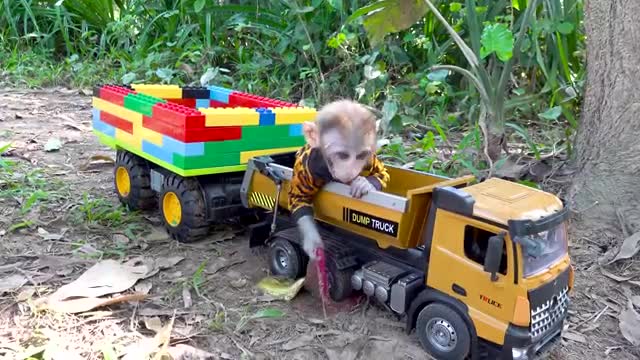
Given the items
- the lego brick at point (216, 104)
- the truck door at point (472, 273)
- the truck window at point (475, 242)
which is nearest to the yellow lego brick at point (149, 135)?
the lego brick at point (216, 104)

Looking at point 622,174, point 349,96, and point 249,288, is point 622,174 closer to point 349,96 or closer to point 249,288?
point 249,288

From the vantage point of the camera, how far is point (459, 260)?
2.34 meters

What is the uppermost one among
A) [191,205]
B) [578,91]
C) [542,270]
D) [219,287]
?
[578,91]

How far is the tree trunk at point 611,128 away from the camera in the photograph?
3.08 m

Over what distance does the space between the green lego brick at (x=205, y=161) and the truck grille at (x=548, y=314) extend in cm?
160

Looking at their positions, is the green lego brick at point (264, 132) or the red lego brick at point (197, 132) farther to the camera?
the green lego brick at point (264, 132)

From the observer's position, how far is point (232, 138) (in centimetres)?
323

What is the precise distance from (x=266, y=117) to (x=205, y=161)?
0.38 meters

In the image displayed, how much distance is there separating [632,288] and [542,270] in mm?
810

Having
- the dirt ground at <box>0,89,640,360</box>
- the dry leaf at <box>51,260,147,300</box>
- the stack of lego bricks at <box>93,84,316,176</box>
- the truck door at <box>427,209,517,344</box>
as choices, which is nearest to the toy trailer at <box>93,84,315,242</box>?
the stack of lego bricks at <box>93,84,316,176</box>

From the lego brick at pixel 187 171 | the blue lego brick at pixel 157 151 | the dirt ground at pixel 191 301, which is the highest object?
the blue lego brick at pixel 157 151

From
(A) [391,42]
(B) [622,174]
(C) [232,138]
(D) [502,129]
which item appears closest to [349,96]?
(A) [391,42]

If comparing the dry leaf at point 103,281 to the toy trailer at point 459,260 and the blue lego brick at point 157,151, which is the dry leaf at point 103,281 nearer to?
the blue lego brick at point 157,151

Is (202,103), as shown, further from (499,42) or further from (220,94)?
(499,42)
